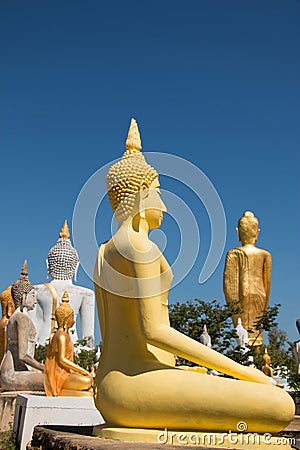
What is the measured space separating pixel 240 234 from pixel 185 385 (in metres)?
20.4

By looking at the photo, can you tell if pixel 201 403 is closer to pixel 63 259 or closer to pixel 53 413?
pixel 53 413

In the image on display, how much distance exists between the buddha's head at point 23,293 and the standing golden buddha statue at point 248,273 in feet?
47.3

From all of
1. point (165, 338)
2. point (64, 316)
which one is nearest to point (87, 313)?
point (64, 316)

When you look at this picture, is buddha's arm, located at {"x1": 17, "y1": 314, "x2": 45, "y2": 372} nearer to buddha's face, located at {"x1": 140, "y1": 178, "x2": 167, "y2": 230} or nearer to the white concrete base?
the white concrete base

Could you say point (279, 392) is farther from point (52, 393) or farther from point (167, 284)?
point (52, 393)

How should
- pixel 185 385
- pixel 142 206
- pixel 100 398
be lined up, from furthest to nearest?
pixel 142 206 → pixel 100 398 → pixel 185 385

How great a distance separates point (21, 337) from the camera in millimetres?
8523

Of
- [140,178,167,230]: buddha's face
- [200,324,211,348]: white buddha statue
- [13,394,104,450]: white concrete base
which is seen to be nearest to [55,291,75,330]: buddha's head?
[13,394,104,450]: white concrete base

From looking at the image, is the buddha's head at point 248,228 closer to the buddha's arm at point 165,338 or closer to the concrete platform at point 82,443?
the concrete platform at point 82,443

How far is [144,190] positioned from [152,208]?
0.14 metres

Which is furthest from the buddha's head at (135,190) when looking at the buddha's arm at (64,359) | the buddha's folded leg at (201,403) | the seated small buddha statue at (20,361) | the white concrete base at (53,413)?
the seated small buddha statue at (20,361)

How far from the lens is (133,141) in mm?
4348

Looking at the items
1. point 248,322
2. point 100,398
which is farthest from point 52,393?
point 248,322

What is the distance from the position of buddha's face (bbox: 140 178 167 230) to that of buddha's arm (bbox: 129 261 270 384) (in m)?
0.49
